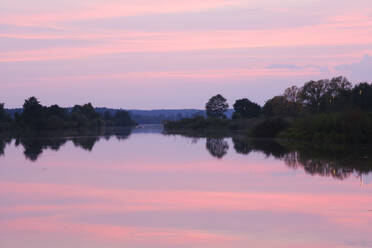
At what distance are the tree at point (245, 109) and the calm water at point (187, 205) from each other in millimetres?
56784

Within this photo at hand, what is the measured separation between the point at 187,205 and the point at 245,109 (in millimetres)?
67972

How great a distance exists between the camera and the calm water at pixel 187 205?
912 cm

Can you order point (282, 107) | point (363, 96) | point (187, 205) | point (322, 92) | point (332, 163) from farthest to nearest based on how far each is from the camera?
point (282, 107)
point (322, 92)
point (363, 96)
point (332, 163)
point (187, 205)

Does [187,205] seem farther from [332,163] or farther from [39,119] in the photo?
[39,119]

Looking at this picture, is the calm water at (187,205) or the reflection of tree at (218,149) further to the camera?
the reflection of tree at (218,149)

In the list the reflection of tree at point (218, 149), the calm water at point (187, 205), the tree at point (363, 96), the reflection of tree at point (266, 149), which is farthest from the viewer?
the tree at point (363, 96)

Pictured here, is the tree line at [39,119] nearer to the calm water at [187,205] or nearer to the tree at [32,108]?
the tree at [32,108]

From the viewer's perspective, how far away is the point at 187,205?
1219 centimetres

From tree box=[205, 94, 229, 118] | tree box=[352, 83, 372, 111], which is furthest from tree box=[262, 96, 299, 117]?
tree box=[205, 94, 229, 118]

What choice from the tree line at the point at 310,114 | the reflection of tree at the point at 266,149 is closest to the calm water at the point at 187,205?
the reflection of tree at the point at 266,149

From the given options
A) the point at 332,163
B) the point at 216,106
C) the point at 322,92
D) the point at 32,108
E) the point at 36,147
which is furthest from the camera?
the point at 216,106

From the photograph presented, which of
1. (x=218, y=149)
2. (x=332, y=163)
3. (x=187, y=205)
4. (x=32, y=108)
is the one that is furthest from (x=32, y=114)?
(x=187, y=205)

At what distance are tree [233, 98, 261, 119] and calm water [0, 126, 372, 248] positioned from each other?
56.8 m

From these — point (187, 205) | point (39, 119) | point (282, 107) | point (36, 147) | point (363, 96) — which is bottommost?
point (187, 205)
